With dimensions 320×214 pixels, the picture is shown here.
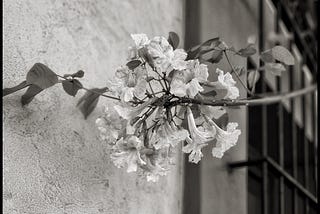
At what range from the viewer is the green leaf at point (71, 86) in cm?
171

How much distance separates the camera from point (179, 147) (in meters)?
2.30

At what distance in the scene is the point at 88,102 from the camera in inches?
72.6

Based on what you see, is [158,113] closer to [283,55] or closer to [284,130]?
[283,55]

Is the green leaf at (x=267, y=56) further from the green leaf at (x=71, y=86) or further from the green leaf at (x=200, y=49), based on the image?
the green leaf at (x=71, y=86)

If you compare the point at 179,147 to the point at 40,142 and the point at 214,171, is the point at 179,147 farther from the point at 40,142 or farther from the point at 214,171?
the point at 40,142

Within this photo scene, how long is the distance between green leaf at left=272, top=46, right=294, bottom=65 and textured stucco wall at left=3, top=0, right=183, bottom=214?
47 cm

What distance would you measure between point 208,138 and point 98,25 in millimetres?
535

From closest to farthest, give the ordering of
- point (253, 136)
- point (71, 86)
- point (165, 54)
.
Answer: point (165, 54)
point (71, 86)
point (253, 136)

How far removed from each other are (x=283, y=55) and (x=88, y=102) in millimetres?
525

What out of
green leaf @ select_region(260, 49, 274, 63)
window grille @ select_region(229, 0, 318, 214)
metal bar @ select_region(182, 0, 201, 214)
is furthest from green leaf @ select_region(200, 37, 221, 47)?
window grille @ select_region(229, 0, 318, 214)

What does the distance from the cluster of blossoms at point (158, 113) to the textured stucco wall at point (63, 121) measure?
0.17 metres

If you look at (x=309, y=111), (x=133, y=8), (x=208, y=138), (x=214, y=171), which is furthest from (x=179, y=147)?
(x=309, y=111)

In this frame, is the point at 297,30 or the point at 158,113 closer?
the point at 158,113

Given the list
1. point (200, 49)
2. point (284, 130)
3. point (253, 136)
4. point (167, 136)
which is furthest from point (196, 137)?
point (284, 130)
